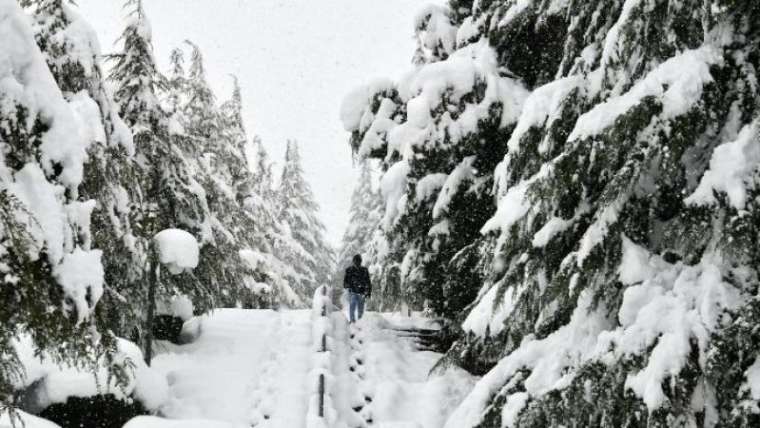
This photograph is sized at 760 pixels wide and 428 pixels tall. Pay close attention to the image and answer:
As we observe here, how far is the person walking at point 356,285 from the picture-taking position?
51.9 feet

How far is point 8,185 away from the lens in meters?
4.32

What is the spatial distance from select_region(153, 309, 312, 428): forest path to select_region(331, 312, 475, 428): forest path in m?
0.83

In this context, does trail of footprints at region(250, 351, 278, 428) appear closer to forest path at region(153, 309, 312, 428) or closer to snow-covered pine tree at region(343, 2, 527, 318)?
forest path at region(153, 309, 312, 428)

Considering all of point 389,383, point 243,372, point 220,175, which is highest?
point 220,175

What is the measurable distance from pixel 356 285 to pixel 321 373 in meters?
4.46

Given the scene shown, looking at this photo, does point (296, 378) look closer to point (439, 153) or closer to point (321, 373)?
point (321, 373)

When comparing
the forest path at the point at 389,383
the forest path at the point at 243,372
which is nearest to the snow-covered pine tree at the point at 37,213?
the forest path at the point at 243,372

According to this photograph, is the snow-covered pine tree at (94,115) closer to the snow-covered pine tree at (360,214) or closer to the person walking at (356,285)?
the person walking at (356,285)

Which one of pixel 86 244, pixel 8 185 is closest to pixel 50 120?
pixel 8 185

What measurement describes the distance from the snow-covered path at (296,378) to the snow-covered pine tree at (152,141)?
1.56 meters

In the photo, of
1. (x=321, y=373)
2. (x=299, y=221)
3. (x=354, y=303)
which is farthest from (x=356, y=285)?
(x=299, y=221)

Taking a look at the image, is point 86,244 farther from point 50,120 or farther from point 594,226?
point 594,226

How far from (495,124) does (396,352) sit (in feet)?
19.0

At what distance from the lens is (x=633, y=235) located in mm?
5578
